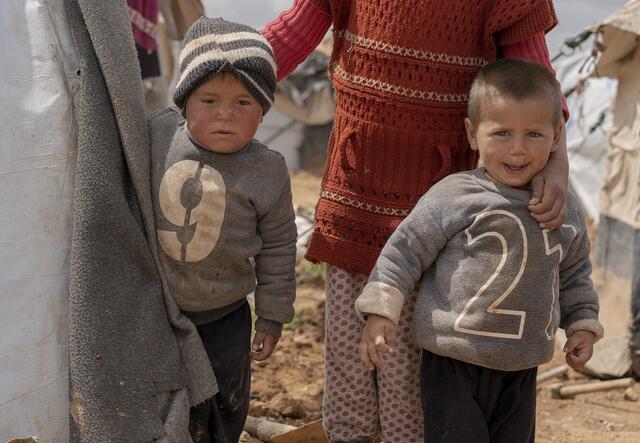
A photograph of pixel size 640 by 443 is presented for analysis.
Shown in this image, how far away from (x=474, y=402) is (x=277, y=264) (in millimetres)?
655

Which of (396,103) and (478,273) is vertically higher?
(396,103)

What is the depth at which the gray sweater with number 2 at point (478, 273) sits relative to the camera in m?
2.45

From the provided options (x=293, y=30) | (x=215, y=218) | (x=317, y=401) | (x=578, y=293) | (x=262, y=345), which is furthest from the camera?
(x=317, y=401)

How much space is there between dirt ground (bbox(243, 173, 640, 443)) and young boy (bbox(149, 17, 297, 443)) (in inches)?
47.5

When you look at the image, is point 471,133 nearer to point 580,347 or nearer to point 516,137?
point 516,137

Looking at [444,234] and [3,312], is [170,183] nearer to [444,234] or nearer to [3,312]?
[3,312]

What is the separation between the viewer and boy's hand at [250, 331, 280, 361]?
107 inches

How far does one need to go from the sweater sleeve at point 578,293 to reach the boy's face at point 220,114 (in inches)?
37.1

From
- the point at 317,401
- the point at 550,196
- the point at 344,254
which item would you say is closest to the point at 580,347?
the point at 550,196

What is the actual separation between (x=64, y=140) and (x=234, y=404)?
0.88 m

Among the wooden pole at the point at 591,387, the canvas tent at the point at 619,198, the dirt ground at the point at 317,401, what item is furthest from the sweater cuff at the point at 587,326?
the canvas tent at the point at 619,198

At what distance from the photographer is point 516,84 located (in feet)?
8.05

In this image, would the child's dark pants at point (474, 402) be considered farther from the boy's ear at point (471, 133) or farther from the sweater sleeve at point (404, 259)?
the boy's ear at point (471, 133)

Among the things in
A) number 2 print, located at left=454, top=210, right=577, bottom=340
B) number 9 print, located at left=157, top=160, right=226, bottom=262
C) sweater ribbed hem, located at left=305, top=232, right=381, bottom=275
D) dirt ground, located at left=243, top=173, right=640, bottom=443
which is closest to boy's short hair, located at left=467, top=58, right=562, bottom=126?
number 2 print, located at left=454, top=210, right=577, bottom=340
